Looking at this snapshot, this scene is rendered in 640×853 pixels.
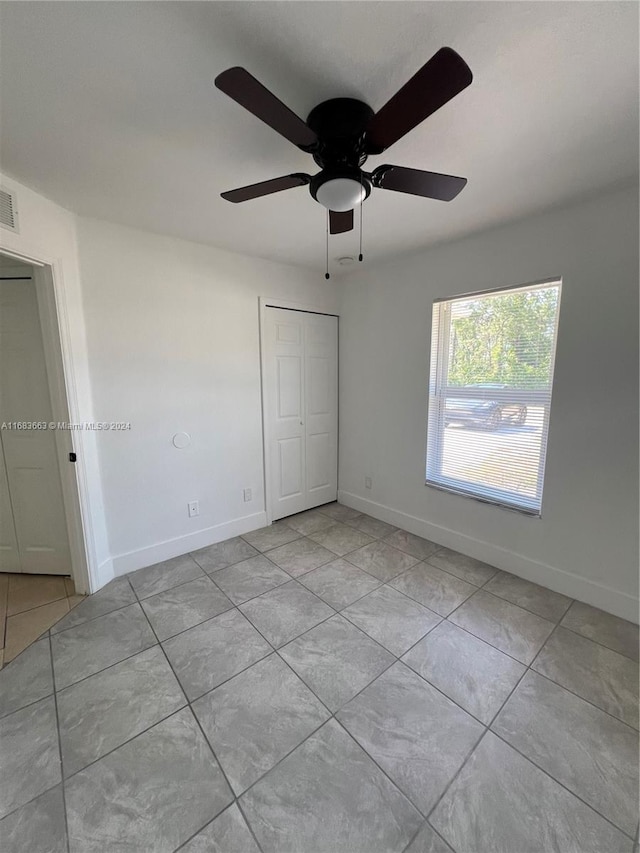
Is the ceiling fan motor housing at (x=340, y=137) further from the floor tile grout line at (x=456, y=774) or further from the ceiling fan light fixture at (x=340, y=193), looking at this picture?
the floor tile grout line at (x=456, y=774)

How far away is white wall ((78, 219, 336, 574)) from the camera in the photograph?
2.29m

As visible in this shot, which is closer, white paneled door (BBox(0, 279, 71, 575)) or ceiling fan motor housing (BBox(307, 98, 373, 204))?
ceiling fan motor housing (BBox(307, 98, 373, 204))

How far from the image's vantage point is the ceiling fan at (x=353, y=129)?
2.92 ft

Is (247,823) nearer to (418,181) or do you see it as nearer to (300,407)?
(418,181)

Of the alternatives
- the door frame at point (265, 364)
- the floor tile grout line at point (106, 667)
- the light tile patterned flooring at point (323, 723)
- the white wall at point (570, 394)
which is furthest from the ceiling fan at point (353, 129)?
the floor tile grout line at point (106, 667)

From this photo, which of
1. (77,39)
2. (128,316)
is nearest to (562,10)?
(77,39)

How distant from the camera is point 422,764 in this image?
50.1 inches

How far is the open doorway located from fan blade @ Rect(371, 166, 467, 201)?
1967mm

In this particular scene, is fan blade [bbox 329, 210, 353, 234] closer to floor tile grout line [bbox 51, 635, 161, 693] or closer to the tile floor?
floor tile grout line [bbox 51, 635, 161, 693]

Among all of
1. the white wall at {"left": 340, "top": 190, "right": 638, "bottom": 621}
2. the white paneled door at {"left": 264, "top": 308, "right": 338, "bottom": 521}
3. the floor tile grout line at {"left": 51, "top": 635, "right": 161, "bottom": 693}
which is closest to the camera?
the floor tile grout line at {"left": 51, "top": 635, "right": 161, "bottom": 693}

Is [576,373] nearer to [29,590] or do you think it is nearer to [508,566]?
[508,566]

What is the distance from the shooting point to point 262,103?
3.18 ft

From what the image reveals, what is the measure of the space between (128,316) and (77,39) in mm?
1524

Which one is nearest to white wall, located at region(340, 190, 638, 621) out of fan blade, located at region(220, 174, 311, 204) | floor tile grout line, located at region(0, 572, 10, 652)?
fan blade, located at region(220, 174, 311, 204)
